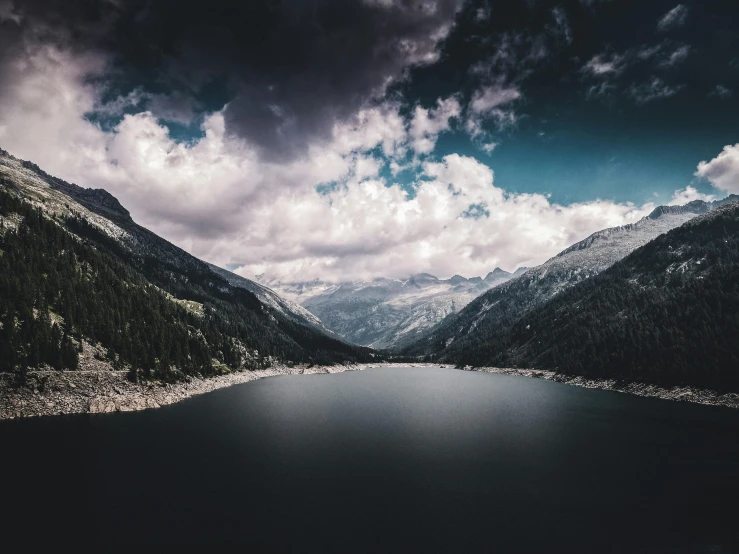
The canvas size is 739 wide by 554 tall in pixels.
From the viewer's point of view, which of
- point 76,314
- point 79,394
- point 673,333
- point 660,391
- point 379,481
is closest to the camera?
point 379,481

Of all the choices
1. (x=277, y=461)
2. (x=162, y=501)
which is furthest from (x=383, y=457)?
(x=162, y=501)

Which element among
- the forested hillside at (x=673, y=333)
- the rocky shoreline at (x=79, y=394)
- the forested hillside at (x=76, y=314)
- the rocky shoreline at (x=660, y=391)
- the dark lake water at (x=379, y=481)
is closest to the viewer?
the dark lake water at (x=379, y=481)

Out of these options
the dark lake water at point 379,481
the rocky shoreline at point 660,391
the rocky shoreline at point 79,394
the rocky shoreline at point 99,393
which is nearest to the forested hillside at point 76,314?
the rocky shoreline at point 79,394

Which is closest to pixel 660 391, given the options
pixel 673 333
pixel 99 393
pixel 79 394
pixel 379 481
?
pixel 673 333

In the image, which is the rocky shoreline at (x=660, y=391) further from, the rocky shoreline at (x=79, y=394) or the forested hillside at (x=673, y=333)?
the rocky shoreline at (x=79, y=394)

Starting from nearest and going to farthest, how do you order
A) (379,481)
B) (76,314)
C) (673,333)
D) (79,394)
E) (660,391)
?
1. (379,481)
2. (79,394)
3. (76,314)
4. (660,391)
5. (673,333)

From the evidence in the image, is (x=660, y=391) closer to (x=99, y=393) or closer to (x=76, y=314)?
(x=99, y=393)

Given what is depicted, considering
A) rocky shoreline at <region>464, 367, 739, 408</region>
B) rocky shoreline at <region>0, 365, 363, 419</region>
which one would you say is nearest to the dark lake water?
rocky shoreline at <region>0, 365, 363, 419</region>

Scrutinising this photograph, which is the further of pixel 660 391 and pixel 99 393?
pixel 660 391

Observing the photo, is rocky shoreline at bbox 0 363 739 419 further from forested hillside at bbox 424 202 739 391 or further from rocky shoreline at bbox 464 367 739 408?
forested hillside at bbox 424 202 739 391
